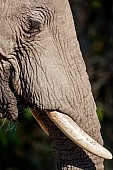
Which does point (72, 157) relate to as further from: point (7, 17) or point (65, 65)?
point (7, 17)

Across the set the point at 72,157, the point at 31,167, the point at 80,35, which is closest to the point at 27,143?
the point at 31,167

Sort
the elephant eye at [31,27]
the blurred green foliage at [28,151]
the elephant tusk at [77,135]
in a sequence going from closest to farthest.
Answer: the elephant tusk at [77,135] < the elephant eye at [31,27] < the blurred green foliage at [28,151]

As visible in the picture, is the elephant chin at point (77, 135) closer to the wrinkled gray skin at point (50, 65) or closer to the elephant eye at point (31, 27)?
the wrinkled gray skin at point (50, 65)

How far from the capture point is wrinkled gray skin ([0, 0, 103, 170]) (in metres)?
4.14

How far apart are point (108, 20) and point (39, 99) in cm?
396

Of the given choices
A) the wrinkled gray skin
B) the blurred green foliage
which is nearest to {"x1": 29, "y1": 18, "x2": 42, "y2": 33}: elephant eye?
the wrinkled gray skin

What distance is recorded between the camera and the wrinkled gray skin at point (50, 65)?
4137mm

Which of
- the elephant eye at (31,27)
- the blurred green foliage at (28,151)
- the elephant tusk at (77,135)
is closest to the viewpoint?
the elephant tusk at (77,135)

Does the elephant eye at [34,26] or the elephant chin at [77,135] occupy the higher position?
the elephant eye at [34,26]

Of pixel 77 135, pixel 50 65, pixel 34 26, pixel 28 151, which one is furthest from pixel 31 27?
pixel 28 151

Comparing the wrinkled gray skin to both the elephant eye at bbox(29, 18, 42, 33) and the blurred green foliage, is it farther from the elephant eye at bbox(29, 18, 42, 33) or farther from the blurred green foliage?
the blurred green foliage

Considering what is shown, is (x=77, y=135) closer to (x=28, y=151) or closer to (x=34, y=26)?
(x=34, y=26)

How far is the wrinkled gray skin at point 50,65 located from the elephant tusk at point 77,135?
0.04 meters

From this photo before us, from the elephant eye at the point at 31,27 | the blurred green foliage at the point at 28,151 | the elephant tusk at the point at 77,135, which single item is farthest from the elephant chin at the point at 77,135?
the blurred green foliage at the point at 28,151
